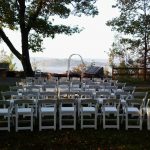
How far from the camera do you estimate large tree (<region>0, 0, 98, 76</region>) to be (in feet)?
93.2

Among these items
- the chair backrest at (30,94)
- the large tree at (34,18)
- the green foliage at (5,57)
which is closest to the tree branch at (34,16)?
the large tree at (34,18)

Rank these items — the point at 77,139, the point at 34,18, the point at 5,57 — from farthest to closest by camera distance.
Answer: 1. the point at 5,57
2. the point at 34,18
3. the point at 77,139

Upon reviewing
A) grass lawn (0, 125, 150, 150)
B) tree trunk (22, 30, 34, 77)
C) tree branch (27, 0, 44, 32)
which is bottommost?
grass lawn (0, 125, 150, 150)

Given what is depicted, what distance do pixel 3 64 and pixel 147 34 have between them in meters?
9.78

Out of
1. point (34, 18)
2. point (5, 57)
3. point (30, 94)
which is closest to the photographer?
point (30, 94)

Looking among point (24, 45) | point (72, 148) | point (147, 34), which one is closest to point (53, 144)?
point (72, 148)

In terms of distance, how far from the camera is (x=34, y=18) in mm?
28797

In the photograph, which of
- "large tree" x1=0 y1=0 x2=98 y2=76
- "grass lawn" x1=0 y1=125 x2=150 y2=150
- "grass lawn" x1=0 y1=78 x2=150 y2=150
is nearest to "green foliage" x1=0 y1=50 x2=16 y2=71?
"large tree" x1=0 y1=0 x2=98 y2=76

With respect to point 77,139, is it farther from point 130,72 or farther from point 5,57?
point 5,57

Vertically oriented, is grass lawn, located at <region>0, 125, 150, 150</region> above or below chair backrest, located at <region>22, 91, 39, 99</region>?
below

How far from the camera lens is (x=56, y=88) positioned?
58.1 ft

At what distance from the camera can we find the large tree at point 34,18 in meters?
28.4

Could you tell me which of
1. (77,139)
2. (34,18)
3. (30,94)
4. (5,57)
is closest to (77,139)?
(77,139)

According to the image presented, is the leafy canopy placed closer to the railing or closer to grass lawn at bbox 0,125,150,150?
the railing
